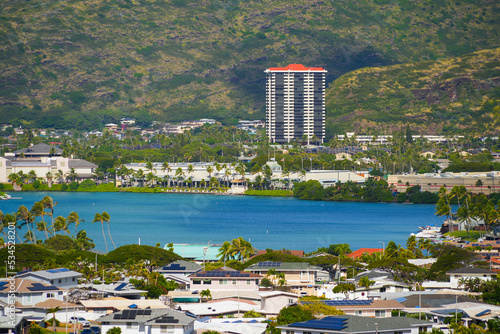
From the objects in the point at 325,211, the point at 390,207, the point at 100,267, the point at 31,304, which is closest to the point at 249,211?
the point at 325,211

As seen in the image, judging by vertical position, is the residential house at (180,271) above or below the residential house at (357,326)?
above

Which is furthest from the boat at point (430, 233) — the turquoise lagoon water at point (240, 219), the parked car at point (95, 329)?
the parked car at point (95, 329)

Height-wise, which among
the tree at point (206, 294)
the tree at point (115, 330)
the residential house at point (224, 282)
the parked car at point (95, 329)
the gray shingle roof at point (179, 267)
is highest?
the gray shingle roof at point (179, 267)

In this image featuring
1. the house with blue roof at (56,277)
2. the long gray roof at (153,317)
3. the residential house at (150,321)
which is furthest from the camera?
the house with blue roof at (56,277)

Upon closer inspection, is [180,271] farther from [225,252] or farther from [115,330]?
[115,330]

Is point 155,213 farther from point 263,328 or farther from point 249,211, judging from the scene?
point 263,328

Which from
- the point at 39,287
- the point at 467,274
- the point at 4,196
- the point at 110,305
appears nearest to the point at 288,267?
the point at 467,274

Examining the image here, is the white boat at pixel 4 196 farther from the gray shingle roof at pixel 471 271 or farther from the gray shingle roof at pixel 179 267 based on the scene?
the gray shingle roof at pixel 471 271

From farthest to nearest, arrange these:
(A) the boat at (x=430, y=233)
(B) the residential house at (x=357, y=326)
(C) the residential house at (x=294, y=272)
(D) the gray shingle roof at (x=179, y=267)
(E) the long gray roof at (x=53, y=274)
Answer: (A) the boat at (x=430, y=233) → (D) the gray shingle roof at (x=179, y=267) → (C) the residential house at (x=294, y=272) → (E) the long gray roof at (x=53, y=274) → (B) the residential house at (x=357, y=326)
